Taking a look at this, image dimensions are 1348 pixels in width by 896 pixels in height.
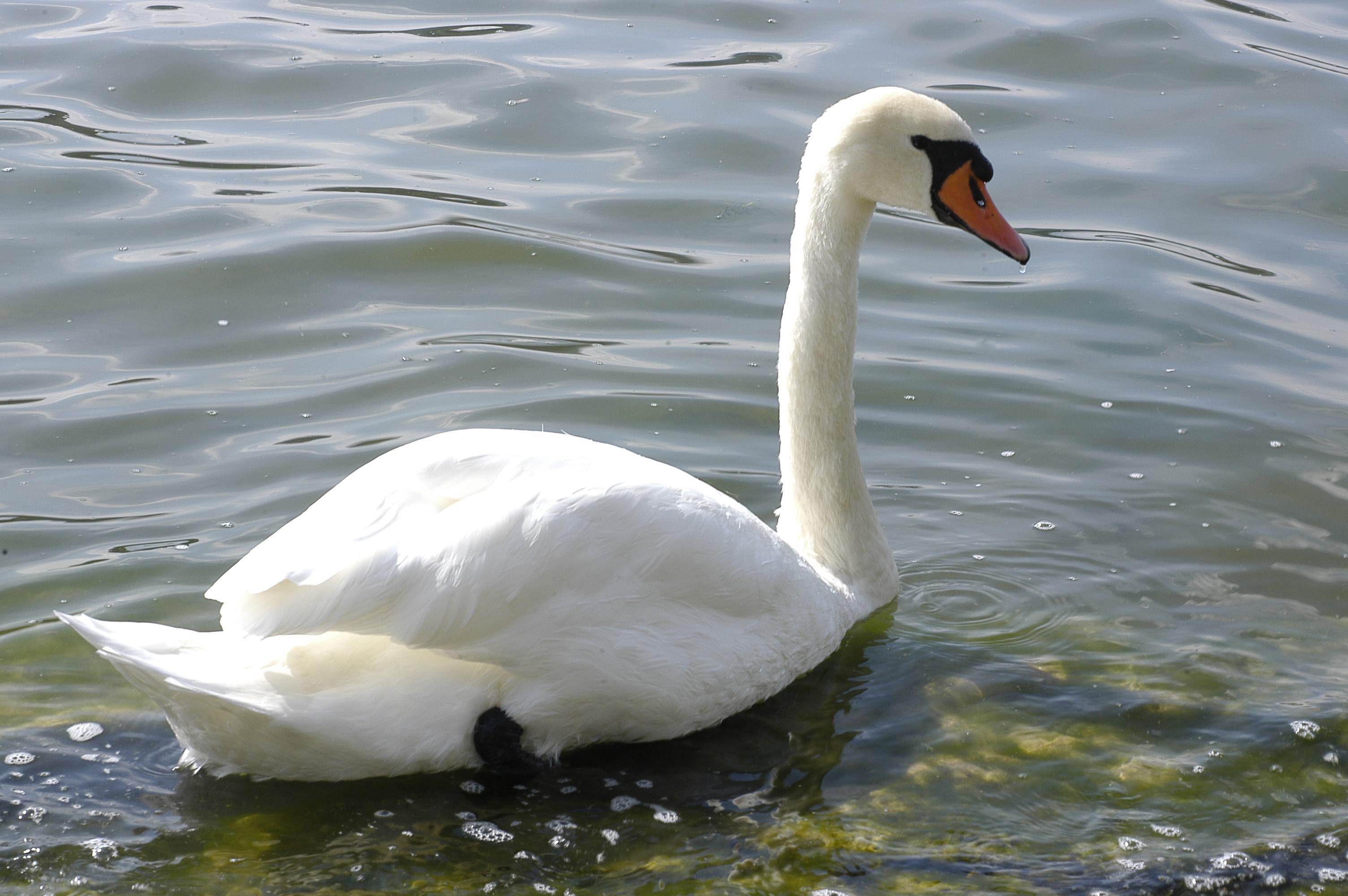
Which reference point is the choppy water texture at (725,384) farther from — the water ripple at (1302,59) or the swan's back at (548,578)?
the swan's back at (548,578)

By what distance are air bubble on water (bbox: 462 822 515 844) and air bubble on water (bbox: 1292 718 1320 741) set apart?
100 inches

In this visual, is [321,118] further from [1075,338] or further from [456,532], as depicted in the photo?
[456,532]

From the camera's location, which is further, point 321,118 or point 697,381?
point 321,118

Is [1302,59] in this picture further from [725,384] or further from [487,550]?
[487,550]

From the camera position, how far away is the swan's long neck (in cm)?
576

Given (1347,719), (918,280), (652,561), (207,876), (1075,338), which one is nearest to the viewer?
(207,876)

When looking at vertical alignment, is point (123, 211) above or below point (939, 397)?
above

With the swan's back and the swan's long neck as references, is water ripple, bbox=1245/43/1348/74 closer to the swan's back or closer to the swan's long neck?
the swan's long neck

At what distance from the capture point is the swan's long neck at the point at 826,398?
18.9 feet

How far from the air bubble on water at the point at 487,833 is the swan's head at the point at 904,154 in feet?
8.06

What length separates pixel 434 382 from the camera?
25.9ft

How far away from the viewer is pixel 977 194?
5891mm

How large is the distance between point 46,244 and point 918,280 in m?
4.78

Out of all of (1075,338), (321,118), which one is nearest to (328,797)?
(1075,338)
